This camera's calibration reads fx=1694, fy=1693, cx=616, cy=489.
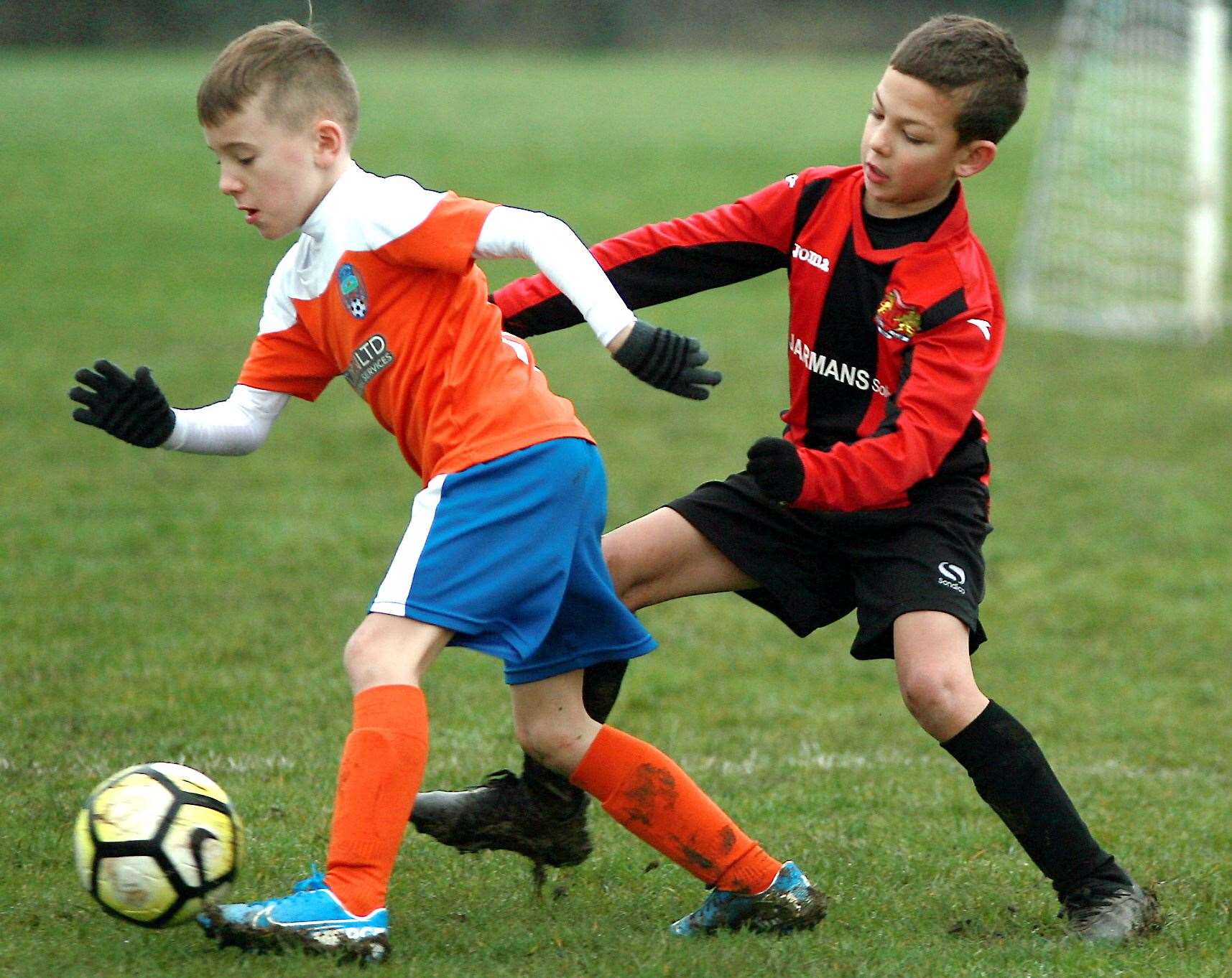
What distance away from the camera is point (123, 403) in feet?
11.1

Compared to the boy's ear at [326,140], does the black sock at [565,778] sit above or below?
below

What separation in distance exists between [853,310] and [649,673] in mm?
2259

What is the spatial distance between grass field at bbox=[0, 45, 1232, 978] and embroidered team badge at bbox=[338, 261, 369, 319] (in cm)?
120

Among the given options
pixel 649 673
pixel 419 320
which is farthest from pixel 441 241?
pixel 649 673

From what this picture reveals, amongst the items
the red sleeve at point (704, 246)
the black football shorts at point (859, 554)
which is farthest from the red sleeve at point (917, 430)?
the red sleeve at point (704, 246)

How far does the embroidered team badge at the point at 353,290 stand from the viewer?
3.18m

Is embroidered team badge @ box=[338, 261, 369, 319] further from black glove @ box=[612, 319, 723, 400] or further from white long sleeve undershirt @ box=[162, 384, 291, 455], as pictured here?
black glove @ box=[612, 319, 723, 400]

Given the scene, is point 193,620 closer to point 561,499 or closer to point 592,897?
point 592,897

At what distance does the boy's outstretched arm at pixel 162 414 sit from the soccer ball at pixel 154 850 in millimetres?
686

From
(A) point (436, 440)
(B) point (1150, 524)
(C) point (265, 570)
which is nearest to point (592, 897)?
(A) point (436, 440)

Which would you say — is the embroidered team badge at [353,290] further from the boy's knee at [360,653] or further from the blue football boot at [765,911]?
the blue football boot at [765,911]

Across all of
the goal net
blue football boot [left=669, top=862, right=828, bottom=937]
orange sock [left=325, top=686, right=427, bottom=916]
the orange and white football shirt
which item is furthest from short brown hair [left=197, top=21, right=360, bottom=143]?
the goal net

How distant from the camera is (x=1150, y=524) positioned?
7.67m

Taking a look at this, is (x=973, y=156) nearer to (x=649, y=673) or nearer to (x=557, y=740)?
(x=557, y=740)
